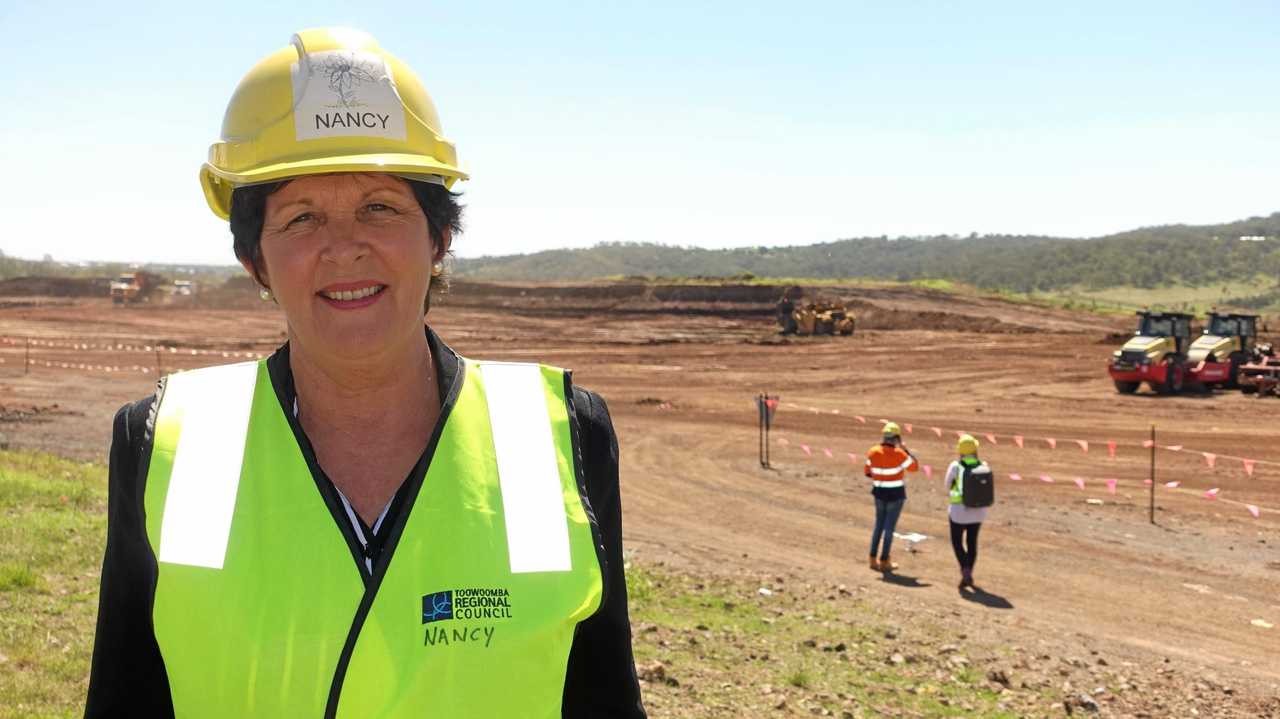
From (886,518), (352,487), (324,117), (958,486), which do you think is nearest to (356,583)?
(352,487)

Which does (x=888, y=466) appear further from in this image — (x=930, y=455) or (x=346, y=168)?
(x=346, y=168)

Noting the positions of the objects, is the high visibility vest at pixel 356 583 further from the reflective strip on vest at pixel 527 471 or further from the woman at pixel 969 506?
the woman at pixel 969 506

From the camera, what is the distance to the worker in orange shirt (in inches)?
487

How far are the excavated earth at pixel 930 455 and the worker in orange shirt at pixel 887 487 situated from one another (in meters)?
0.42

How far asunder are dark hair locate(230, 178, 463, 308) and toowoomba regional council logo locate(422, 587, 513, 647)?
750 millimetres

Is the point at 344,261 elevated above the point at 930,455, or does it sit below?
above

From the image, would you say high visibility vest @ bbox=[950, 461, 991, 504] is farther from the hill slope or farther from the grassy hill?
the hill slope

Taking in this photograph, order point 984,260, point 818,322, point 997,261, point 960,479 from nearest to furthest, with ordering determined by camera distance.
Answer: point 960,479 → point 818,322 → point 997,261 → point 984,260

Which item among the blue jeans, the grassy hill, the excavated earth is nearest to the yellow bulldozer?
the excavated earth

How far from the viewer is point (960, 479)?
471 inches

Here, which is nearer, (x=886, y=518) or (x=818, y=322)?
(x=886, y=518)

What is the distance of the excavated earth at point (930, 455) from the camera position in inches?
435

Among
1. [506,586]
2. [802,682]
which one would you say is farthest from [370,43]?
[802,682]

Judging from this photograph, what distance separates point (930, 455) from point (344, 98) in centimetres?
1949
